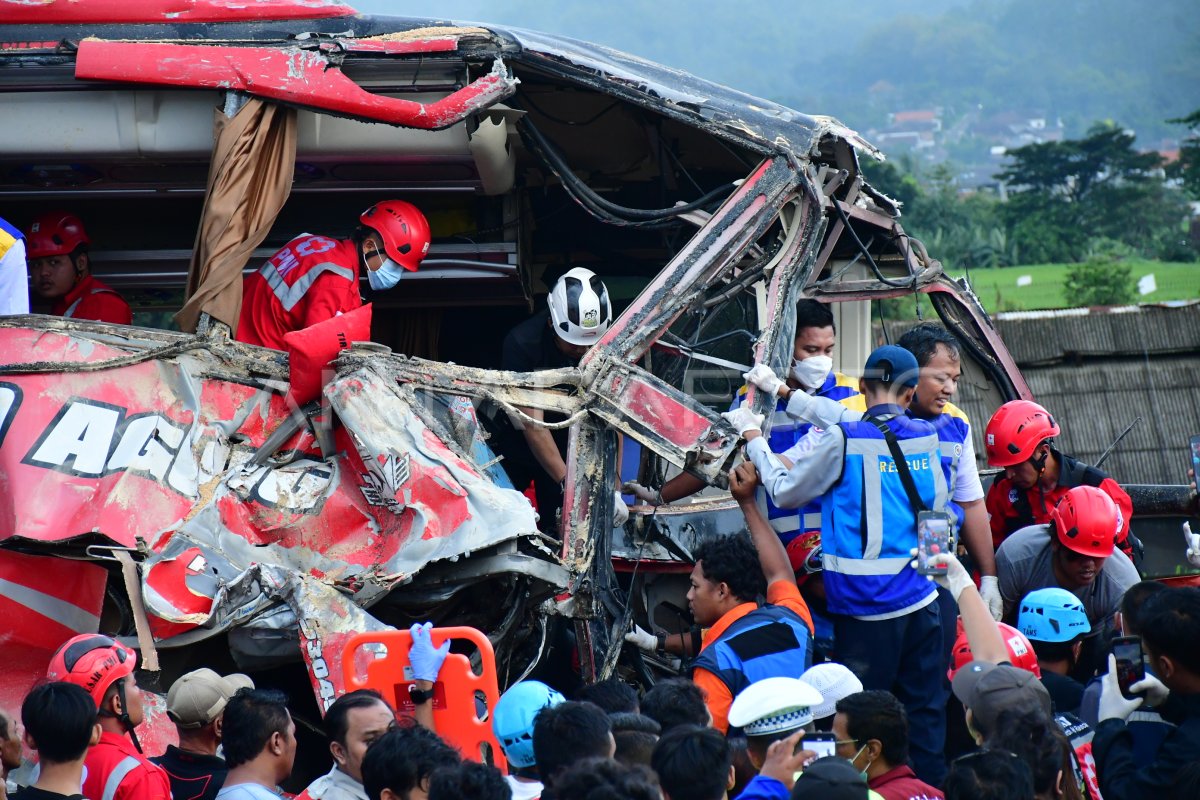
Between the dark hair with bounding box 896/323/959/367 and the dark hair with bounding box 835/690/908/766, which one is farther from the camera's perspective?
the dark hair with bounding box 896/323/959/367

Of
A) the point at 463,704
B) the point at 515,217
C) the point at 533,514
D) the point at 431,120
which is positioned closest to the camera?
the point at 463,704

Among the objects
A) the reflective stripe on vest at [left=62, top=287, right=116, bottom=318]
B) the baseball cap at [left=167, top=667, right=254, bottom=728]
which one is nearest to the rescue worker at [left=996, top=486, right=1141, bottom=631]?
the baseball cap at [left=167, top=667, right=254, bottom=728]

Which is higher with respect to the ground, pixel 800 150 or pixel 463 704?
pixel 800 150

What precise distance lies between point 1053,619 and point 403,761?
3107mm

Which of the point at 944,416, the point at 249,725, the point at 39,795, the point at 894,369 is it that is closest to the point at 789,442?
the point at 944,416

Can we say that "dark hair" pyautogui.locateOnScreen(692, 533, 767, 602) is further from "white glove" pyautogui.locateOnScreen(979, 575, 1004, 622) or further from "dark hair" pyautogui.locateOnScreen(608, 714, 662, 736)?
"white glove" pyautogui.locateOnScreen(979, 575, 1004, 622)

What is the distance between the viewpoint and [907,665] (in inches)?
234

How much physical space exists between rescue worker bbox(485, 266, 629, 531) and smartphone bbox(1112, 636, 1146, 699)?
9.06 ft

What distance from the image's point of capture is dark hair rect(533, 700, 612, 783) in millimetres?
4141

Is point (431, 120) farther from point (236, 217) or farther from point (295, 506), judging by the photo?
point (295, 506)

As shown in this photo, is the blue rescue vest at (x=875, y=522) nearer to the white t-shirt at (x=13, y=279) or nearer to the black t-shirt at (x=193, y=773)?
the black t-shirt at (x=193, y=773)

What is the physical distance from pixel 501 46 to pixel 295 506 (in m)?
2.43

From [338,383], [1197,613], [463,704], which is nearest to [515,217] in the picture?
[338,383]

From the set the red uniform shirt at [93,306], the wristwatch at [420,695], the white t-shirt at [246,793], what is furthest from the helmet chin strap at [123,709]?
the red uniform shirt at [93,306]
